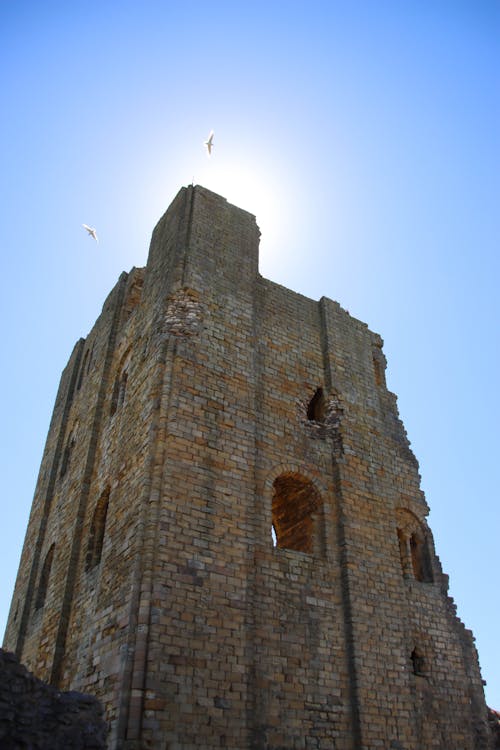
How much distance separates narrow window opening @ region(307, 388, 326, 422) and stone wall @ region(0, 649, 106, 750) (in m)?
7.07

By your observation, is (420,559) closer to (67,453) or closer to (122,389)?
(122,389)

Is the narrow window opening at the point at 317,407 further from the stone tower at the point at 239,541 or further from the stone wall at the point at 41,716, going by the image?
the stone wall at the point at 41,716

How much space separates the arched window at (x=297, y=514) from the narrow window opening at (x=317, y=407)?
5.15 feet

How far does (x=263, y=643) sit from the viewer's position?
28.6 ft

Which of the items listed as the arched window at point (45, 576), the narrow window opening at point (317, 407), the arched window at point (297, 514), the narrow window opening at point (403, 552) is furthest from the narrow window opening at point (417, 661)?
the arched window at point (45, 576)

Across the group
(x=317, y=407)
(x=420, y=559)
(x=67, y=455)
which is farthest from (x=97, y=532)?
(x=420, y=559)

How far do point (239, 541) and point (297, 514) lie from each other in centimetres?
239

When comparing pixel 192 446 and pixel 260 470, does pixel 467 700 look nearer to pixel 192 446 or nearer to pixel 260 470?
pixel 260 470

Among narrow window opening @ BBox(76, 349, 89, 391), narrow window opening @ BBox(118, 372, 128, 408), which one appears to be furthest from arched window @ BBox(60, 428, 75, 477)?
narrow window opening @ BBox(118, 372, 128, 408)

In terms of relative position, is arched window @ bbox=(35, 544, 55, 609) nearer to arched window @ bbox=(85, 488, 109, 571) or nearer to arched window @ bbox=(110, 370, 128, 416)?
arched window @ bbox=(85, 488, 109, 571)

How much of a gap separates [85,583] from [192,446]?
127 inches

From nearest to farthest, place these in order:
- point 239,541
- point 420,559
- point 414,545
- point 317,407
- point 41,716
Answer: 1. point 41,716
2. point 239,541
3. point 420,559
4. point 414,545
5. point 317,407

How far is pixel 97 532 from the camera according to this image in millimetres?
11203

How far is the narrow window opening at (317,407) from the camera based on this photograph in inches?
480
